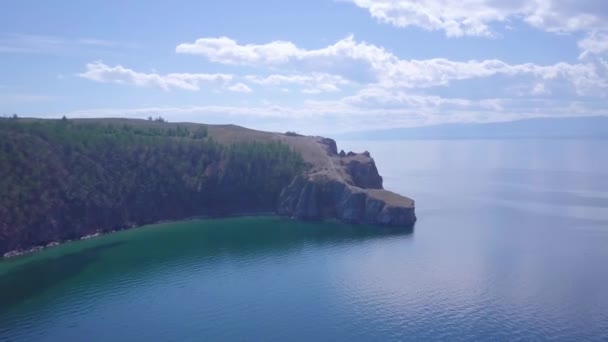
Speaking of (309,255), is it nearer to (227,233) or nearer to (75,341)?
(227,233)

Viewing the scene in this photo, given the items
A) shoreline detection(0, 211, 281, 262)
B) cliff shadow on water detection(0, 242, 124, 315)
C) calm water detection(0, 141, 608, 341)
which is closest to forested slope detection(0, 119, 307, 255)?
shoreline detection(0, 211, 281, 262)

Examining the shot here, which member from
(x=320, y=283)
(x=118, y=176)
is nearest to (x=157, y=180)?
(x=118, y=176)

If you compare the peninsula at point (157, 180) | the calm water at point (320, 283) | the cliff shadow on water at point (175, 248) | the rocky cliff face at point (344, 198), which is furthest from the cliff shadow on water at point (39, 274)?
the rocky cliff face at point (344, 198)

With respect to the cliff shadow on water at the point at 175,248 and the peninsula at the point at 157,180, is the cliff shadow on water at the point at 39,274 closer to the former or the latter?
the cliff shadow on water at the point at 175,248

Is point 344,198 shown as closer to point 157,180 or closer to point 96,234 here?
point 157,180

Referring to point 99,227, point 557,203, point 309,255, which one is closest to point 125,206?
point 99,227

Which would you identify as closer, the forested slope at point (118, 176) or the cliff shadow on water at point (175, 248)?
the cliff shadow on water at point (175, 248)
